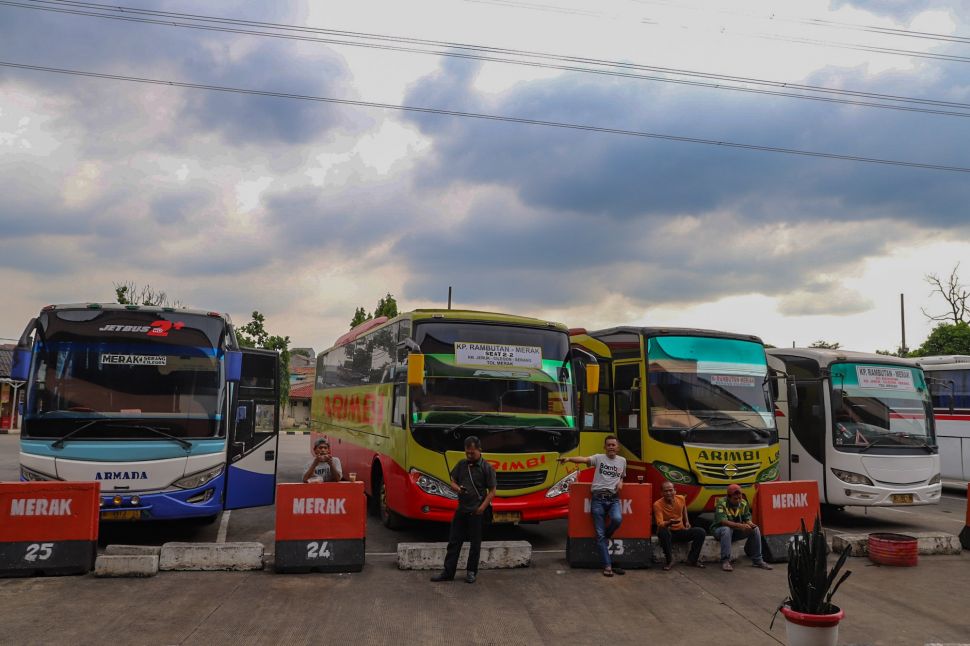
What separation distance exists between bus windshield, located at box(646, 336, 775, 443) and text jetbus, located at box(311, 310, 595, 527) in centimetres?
167

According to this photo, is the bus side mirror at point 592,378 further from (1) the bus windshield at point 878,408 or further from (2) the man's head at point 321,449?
(1) the bus windshield at point 878,408

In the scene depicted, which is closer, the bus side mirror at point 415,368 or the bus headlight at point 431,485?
the bus side mirror at point 415,368

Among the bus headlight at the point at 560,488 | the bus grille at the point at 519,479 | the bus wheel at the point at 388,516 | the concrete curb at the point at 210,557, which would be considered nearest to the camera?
the concrete curb at the point at 210,557

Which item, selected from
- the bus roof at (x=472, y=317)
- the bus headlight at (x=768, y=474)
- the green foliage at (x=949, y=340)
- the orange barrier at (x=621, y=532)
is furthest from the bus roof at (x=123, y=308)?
the green foliage at (x=949, y=340)

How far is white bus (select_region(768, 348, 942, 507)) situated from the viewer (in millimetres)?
13195

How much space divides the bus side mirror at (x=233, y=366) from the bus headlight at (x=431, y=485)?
2.79 meters

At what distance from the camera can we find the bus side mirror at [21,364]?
933 cm

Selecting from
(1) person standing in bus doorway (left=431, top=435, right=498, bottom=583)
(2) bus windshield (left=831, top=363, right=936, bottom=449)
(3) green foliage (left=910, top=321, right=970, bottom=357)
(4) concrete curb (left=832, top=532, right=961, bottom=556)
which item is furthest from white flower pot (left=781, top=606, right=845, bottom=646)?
(3) green foliage (left=910, top=321, right=970, bottom=357)

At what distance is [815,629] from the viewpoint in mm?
5645

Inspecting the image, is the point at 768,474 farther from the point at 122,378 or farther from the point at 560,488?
the point at 122,378

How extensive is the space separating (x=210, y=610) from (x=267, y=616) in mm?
636

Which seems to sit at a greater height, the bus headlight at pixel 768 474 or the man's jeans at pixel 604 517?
the bus headlight at pixel 768 474

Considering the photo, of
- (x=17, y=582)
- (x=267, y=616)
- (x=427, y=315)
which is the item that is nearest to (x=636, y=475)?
(x=427, y=315)

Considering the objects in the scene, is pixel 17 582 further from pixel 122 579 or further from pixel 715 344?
pixel 715 344
